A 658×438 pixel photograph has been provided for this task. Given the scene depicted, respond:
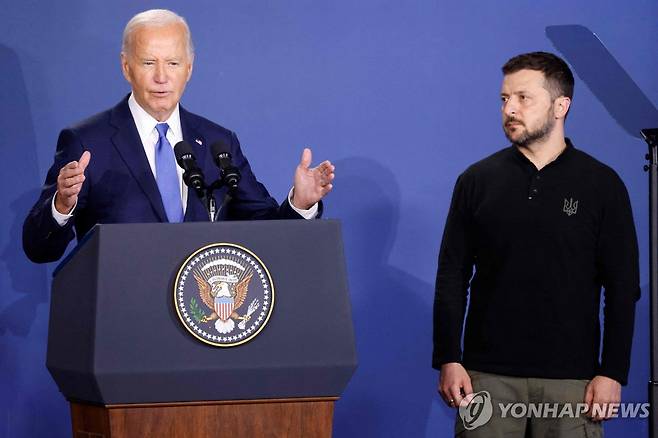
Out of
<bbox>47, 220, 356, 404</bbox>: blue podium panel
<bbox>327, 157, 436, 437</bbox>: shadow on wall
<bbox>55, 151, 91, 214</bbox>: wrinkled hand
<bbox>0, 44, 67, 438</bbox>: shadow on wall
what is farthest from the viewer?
<bbox>327, 157, 436, 437</bbox>: shadow on wall

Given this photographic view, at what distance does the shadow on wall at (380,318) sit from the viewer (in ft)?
12.8

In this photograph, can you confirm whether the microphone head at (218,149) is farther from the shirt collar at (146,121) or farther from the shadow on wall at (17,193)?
the shadow on wall at (17,193)

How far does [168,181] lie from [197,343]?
0.70m

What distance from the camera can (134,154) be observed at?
8.93 ft

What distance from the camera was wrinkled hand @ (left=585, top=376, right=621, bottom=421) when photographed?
114 inches

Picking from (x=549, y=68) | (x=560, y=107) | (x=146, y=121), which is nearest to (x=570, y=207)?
(x=560, y=107)

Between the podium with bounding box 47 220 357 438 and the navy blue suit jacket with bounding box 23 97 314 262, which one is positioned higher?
the navy blue suit jacket with bounding box 23 97 314 262

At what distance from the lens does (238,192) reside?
290 centimetres

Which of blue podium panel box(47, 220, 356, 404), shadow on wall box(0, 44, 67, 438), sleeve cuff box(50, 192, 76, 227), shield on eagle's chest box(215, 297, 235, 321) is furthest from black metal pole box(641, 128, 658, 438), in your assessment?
shadow on wall box(0, 44, 67, 438)

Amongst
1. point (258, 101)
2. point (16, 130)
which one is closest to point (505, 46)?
point (258, 101)

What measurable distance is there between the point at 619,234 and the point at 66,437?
201cm

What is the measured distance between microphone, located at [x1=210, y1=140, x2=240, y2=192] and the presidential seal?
21 cm

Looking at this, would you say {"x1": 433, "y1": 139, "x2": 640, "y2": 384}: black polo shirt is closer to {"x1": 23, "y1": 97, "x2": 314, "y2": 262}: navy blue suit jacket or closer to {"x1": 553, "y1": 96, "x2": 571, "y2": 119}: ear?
{"x1": 553, "y1": 96, "x2": 571, "y2": 119}: ear

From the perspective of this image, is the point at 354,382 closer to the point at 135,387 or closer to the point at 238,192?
the point at 238,192
